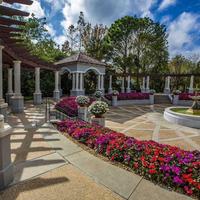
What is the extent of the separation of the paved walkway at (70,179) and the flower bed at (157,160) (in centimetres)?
22

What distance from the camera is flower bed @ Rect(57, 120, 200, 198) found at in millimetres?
3225

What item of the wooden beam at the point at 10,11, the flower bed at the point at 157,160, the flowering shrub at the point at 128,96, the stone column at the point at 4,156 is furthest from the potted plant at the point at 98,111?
the flowering shrub at the point at 128,96

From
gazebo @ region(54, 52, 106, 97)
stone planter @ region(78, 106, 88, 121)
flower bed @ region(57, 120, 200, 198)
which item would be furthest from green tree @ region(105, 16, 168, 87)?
flower bed @ region(57, 120, 200, 198)

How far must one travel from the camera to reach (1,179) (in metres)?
3.04

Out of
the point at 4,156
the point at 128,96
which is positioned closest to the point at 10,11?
the point at 4,156

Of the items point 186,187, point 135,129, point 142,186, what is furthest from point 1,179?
point 135,129

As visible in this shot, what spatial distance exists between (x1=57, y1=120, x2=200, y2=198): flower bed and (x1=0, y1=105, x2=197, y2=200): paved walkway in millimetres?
215

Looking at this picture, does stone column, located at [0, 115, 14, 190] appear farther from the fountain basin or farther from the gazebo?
the gazebo

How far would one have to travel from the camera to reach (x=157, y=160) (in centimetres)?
373

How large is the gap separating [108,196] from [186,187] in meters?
1.43

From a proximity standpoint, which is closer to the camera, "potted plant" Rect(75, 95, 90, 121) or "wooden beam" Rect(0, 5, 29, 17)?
"wooden beam" Rect(0, 5, 29, 17)

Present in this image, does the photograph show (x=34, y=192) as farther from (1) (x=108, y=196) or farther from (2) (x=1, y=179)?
(1) (x=108, y=196)

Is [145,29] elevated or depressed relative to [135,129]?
elevated

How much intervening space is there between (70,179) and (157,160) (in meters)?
1.87
